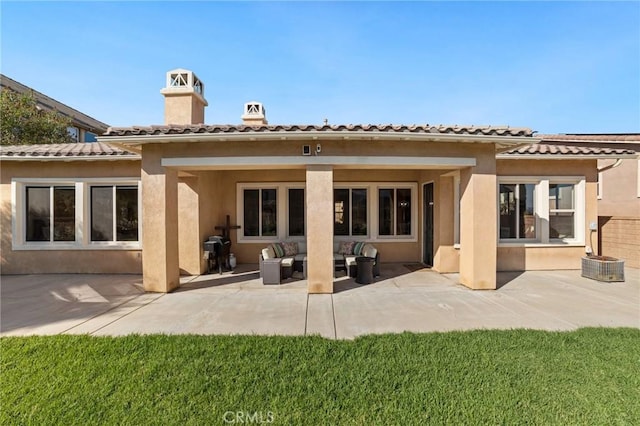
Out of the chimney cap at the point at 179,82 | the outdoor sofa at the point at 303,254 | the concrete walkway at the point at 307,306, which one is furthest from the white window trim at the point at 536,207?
the chimney cap at the point at 179,82

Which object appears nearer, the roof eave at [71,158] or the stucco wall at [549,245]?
the roof eave at [71,158]

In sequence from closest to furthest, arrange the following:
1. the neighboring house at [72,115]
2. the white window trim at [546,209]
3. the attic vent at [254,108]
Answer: the white window trim at [546,209] < the attic vent at [254,108] < the neighboring house at [72,115]

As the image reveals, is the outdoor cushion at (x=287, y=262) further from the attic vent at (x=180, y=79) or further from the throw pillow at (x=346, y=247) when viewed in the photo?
the attic vent at (x=180, y=79)

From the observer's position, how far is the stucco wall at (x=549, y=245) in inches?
391

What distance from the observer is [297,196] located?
11531mm

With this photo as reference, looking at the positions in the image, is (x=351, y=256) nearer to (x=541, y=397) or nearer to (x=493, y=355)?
(x=493, y=355)

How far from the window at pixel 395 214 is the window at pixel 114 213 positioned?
9418mm

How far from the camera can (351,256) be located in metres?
9.84

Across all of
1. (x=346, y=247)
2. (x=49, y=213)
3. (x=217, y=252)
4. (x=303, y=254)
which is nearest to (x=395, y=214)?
(x=346, y=247)

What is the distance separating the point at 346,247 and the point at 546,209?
293 inches

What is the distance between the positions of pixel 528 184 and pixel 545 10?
6176 mm

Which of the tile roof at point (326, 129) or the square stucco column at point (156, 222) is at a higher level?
the tile roof at point (326, 129)

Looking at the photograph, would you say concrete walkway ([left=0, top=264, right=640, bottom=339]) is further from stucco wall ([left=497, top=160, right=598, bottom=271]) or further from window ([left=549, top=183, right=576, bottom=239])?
window ([left=549, top=183, right=576, bottom=239])

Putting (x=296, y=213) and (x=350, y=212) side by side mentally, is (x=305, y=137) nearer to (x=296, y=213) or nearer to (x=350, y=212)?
(x=296, y=213)
